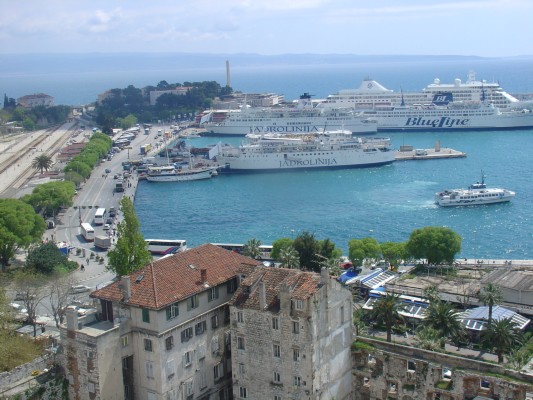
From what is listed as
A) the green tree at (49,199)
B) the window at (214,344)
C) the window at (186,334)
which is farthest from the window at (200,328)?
the green tree at (49,199)

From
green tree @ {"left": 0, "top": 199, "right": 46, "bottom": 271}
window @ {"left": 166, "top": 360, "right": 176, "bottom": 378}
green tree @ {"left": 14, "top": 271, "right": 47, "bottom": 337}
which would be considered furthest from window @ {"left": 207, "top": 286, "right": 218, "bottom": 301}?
green tree @ {"left": 0, "top": 199, "right": 46, "bottom": 271}

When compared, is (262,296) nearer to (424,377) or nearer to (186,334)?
(186,334)

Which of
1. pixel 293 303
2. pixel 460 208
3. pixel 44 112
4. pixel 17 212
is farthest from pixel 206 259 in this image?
pixel 44 112

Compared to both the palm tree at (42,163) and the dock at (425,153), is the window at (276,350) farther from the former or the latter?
the dock at (425,153)

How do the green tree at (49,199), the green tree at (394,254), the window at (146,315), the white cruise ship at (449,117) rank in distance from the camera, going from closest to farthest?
1. the window at (146,315)
2. the green tree at (394,254)
3. the green tree at (49,199)
4. the white cruise ship at (449,117)

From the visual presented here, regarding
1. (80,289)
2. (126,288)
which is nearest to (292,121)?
(80,289)

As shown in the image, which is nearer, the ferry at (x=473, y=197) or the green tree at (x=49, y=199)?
the green tree at (x=49, y=199)

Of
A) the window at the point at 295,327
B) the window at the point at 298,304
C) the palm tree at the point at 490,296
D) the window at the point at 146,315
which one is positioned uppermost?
the window at the point at 298,304
